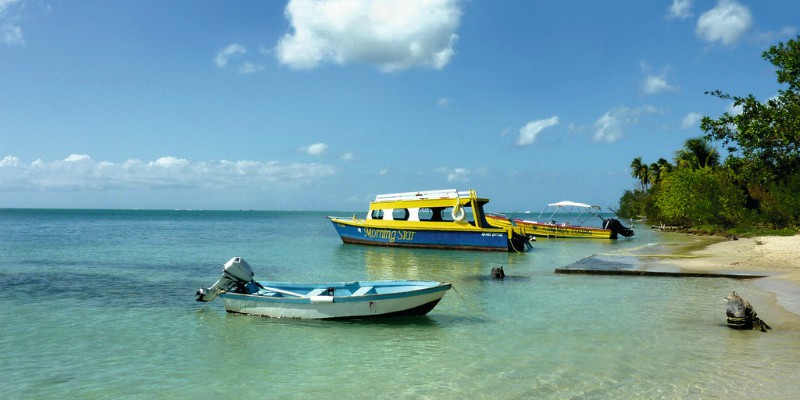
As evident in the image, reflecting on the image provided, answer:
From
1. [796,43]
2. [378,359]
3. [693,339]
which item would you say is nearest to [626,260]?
[796,43]

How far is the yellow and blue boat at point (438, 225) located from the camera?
3212cm

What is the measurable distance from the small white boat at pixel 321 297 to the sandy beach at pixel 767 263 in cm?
844

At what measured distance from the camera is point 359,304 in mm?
12133

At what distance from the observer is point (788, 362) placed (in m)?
8.96

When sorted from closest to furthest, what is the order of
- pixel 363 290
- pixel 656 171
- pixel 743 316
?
pixel 743 316
pixel 363 290
pixel 656 171

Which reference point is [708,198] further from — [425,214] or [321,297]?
[321,297]

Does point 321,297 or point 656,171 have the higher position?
point 656,171

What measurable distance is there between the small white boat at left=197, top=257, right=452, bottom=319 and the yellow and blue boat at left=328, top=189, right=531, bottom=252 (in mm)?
19198

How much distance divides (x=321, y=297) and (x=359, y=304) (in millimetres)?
843

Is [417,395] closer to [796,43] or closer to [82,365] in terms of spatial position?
[82,365]

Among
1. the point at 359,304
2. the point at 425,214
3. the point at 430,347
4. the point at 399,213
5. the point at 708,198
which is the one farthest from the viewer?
the point at 708,198

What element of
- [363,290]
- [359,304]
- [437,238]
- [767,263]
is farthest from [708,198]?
[359,304]

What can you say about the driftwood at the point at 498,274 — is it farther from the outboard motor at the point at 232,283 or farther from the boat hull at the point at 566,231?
the boat hull at the point at 566,231

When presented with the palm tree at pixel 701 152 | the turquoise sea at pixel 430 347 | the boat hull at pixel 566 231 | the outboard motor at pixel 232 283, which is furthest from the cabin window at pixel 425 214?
the palm tree at pixel 701 152
